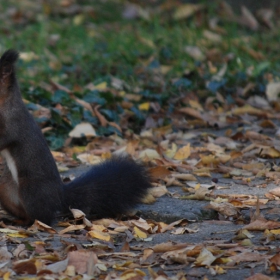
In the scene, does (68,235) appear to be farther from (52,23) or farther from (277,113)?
(52,23)

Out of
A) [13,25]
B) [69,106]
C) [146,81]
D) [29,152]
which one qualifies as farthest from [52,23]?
[29,152]

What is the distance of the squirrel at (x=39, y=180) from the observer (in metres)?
3.87

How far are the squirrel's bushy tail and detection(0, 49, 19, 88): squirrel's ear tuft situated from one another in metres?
0.72

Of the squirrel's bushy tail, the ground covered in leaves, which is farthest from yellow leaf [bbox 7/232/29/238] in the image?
the squirrel's bushy tail

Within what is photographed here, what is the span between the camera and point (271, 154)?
5117 mm

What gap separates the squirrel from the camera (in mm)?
3871

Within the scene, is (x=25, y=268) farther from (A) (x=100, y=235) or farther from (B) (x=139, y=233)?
(B) (x=139, y=233)

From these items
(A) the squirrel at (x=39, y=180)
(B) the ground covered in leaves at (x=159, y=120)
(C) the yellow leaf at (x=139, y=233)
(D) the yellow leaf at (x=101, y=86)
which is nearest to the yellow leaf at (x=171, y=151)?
(B) the ground covered in leaves at (x=159, y=120)

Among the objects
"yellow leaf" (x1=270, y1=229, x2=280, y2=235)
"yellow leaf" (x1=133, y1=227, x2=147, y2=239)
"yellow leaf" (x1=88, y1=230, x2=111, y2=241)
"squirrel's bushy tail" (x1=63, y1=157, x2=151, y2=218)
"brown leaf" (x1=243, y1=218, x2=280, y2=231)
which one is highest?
"squirrel's bushy tail" (x1=63, y1=157, x2=151, y2=218)

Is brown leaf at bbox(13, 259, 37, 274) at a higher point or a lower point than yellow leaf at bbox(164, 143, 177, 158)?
higher

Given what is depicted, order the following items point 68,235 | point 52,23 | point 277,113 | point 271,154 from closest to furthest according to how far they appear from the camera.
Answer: point 68,235, point 271,154, point 277,113, point 52,23

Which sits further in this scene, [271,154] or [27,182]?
[271,154]

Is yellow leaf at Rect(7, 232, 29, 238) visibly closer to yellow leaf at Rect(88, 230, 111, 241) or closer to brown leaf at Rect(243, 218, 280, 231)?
yellow leaf at Rect(88, 230, 111, 241)

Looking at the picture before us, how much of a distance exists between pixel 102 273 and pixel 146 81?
419cm
